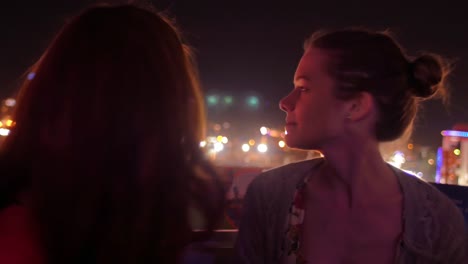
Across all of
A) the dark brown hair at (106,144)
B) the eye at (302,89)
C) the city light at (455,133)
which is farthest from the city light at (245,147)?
the dark brown hair at (106,144)

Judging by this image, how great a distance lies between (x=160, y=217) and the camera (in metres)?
1.36

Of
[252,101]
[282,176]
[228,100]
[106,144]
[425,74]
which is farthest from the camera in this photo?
[252,101]

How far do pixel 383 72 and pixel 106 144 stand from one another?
1.50 m

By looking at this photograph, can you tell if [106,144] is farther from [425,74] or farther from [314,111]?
[425,74]

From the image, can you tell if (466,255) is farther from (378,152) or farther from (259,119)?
(259,119)

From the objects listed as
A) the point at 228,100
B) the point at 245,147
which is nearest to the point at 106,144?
the point at 228,100

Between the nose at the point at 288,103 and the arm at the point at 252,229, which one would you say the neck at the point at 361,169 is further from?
the arm at the point at 252,229

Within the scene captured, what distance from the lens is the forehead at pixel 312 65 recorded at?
88.4 inches

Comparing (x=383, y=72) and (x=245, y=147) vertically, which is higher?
(x=383, y=72)

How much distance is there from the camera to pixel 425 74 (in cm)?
228

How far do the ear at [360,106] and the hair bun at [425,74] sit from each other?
0.27 metres

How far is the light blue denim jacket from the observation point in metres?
2.12

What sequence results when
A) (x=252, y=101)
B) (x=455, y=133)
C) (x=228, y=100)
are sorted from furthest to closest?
(x=252, y=101)
(x=228, y=100)
(x=455, y=133)

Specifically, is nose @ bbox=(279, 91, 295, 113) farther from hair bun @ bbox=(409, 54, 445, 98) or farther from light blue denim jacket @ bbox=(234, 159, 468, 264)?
hair bun @ bbox=(409, 54, 445, 98)
